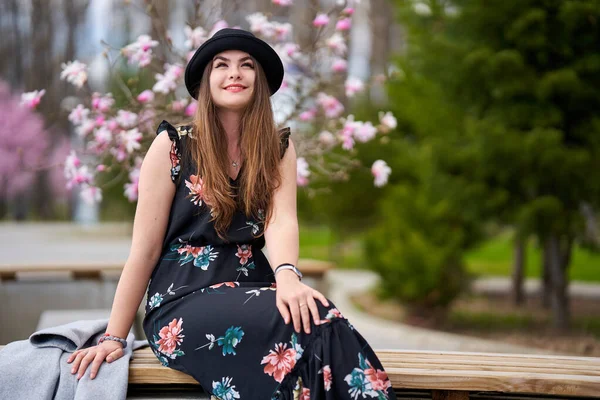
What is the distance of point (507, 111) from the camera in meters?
6.29

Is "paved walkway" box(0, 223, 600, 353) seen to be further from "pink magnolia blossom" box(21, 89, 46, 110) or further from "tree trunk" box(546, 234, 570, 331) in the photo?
"pink magnolia blossom" box(21, 89, 46, 110)

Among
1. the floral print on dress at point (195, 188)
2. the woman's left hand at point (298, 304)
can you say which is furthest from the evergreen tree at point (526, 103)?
the woman's left hand at point (298, 304)

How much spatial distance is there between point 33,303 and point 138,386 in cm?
344

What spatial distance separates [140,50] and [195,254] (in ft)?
4.86

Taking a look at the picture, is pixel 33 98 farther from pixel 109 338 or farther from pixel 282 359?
pixel 282 359

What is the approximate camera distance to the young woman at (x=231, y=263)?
2125 mm

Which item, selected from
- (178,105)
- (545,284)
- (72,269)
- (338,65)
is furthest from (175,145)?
(545,284)

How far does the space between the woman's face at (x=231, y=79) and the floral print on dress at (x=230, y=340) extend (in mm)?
783

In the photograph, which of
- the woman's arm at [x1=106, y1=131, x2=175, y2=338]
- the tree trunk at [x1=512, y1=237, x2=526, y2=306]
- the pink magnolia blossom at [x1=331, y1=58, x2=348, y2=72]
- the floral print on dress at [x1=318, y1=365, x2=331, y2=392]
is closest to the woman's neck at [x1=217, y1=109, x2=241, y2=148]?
the woman's arm at [x1=106, y1=131, x2=175, y2=338]

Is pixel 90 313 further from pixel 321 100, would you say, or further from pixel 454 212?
pixel 454 212

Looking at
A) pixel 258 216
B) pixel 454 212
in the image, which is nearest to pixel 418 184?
pixel 454 212

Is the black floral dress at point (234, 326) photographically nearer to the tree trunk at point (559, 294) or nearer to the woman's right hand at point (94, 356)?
the woman's right hand at point (94, 356)

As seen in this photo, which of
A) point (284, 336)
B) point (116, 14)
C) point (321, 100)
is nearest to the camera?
point (284, 336)

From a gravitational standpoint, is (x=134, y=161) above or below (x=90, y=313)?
above
